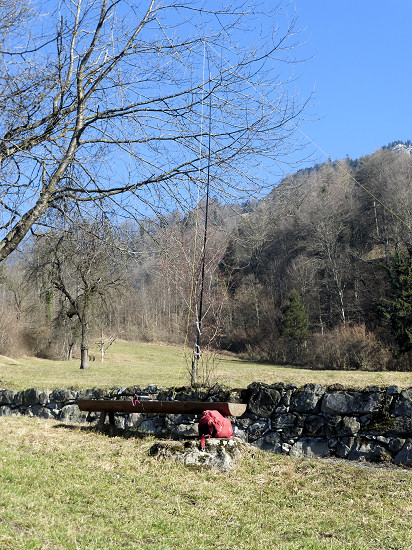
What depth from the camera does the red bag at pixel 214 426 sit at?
6286mm

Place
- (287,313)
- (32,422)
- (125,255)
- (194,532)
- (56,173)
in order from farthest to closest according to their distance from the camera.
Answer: (287,313) < (32,422) < (125,255) < (56,173) < (194,532)

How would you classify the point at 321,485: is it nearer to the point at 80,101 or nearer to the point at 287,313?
the point at 80,101

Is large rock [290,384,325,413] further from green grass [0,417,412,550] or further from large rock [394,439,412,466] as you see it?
large rock [394,439,412,466]

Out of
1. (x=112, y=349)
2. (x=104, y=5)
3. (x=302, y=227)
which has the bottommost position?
(x=112, y=349)

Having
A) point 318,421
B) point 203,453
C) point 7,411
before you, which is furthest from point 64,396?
point 318,421

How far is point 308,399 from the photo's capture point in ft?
22.6

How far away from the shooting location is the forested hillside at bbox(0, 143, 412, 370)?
6.82 m

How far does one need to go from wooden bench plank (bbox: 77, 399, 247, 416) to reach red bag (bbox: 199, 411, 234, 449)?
0.63ft

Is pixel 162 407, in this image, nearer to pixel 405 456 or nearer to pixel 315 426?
pixel 315 426

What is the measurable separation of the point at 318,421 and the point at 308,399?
0.30 meters

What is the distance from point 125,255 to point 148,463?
8.46ft

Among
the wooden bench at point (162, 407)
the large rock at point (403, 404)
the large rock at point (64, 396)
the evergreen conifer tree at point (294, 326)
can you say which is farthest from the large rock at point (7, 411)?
the evergreen conifer tree at point (294, 326)

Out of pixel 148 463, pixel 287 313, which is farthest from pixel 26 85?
pixel 287 313

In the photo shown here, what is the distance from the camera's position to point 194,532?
3900mm
